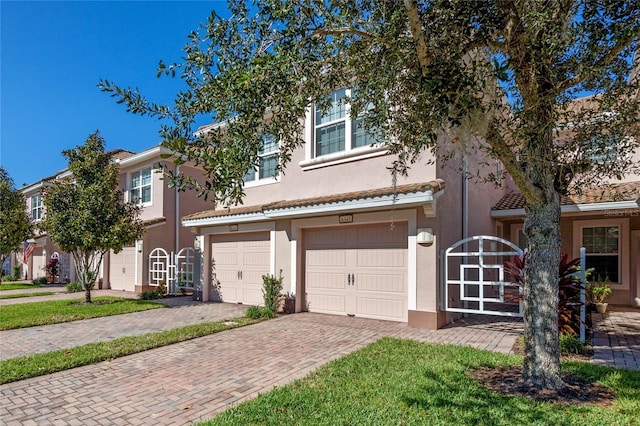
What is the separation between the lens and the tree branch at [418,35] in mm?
4188

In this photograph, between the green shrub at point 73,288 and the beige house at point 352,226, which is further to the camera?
the green shrub at point 73,288

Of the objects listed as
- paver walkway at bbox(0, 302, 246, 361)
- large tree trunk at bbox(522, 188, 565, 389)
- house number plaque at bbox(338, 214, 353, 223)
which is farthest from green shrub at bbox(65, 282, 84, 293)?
large tree trunk at bbox(522, 188, 565, 389)

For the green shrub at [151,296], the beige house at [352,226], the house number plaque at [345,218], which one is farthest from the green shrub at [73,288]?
the house number plaque at [345,218]

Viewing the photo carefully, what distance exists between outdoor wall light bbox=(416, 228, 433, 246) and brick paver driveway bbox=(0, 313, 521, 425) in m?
2.15

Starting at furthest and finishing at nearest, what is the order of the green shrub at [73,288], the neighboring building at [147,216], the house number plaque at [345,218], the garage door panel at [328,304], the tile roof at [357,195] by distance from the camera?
1. the green shrub at [73,288]
2. the neighboring building at [147,216]
3. the garage door panel at [328,304]
4. the house number plaque at [345,218]
5. the tile roof at [357,195]

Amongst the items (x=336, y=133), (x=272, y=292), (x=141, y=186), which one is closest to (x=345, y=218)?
(x=336, y=133)

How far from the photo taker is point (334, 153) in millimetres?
11273

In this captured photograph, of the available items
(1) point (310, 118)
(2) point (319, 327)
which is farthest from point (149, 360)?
(1) point (310, 118)

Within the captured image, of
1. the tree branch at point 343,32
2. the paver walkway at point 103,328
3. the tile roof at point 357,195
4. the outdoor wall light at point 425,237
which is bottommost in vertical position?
the paver walkway at point 103,328

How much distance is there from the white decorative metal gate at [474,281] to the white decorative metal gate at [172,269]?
11413 millimetres

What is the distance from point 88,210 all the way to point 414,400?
13.5m

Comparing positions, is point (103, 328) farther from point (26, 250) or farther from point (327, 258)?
point (26, 250)

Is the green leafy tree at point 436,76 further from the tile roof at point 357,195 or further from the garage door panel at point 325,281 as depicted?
the garage door panel at point 325,281

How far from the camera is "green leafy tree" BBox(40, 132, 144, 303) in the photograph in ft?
44.7
